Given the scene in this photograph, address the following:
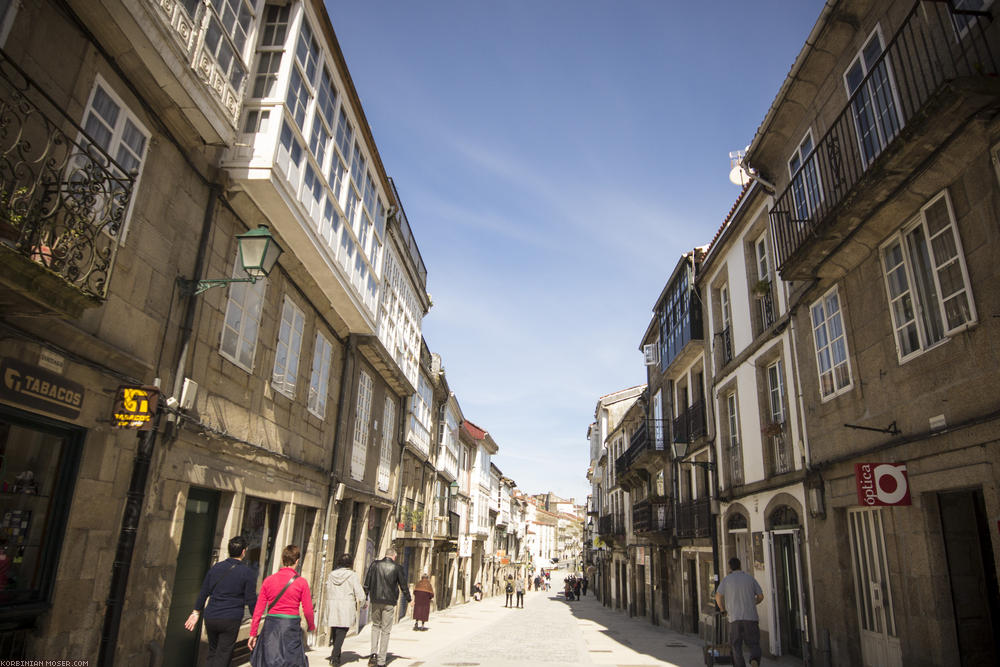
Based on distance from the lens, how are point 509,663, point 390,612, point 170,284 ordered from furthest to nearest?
1. point 509,663
2. point 390,612
3. point 170,284

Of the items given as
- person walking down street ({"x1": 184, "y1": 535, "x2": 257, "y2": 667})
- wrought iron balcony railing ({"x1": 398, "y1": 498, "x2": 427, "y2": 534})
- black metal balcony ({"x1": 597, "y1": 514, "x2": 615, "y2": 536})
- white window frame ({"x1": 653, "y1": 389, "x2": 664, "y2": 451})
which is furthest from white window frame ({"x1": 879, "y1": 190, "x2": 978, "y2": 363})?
black metal balcony ({"x1": 597, "y1": 514, "x2": 615, "y2": 536})

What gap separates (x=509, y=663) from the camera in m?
10.9

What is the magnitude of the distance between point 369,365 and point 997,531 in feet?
42.8

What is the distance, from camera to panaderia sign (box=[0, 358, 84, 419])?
186 inches

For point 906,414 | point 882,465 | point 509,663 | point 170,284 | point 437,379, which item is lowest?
point 509,663

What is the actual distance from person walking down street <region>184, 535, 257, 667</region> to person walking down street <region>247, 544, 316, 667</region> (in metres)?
0.19

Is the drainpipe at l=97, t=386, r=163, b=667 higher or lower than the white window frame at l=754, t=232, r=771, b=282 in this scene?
lower

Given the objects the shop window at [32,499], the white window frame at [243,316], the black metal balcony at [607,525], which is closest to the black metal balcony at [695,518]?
the white window frame at [243,316]

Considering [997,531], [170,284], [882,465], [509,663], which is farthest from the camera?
[509,663]

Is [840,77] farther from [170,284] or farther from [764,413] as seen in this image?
[170,284]

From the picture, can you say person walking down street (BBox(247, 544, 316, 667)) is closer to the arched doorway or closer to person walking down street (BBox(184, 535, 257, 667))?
person walking down street (BBox(184, 535, 257, 667))

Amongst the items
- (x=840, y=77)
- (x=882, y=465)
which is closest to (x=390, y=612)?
(x=882, y=465)

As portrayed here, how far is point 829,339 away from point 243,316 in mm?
9364

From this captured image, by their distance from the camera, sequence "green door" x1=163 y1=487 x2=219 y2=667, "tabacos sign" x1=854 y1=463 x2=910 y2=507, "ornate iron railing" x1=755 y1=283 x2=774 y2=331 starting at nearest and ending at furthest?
"green door" x1=163 y1=487 x2=219 y2=667 < "tabacos sign" x1=854 y1=463 x2=910 y2=507 < "ornate iron railing" x1=755 y1=283 x2=774 y2=331
